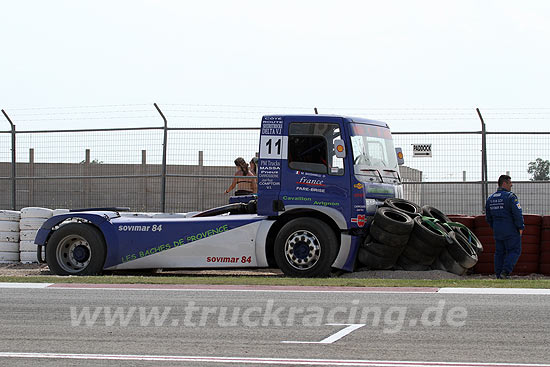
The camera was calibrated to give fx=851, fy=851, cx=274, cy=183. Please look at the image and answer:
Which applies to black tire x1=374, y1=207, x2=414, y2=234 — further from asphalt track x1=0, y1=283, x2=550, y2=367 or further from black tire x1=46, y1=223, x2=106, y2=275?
black tire x1=46, y1=223, x2=106, y2=275

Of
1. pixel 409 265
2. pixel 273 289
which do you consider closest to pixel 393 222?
pixel 409 265

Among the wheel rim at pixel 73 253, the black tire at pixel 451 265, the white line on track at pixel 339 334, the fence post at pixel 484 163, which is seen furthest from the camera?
the fence post at pixel 484 163

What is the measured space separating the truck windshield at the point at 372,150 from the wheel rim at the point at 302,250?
4.07 ft

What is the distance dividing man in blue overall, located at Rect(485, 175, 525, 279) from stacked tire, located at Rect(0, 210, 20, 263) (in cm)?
862

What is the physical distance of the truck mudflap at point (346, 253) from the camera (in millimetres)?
12891

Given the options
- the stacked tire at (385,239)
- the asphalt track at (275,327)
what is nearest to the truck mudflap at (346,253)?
the stacked tire at (385,239)

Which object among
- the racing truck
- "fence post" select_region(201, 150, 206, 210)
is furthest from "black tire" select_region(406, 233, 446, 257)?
"fence post" select_region(201, 150, 206, 210)

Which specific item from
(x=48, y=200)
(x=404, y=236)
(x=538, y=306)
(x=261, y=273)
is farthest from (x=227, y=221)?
(x=48, y=200)

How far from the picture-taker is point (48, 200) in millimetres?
19281

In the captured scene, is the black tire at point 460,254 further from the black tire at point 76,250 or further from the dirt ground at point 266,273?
the black tire at point 76,250

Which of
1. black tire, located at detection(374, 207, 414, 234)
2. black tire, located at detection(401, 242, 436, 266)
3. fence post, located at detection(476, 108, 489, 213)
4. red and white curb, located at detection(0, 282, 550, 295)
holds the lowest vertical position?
red and white curb, located at detection(0, 282, 550, 295)

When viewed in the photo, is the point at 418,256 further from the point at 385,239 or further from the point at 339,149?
the point at 339,149

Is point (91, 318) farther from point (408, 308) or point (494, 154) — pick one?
point (494, 154)

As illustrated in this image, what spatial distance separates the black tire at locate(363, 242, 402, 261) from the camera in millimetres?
12727
